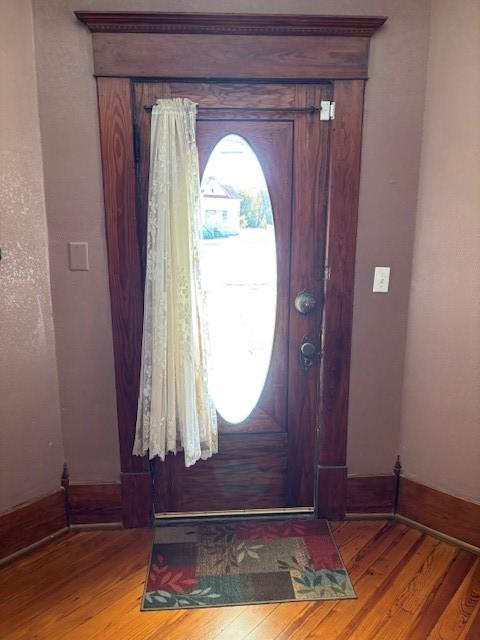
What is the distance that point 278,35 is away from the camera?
6.29 ft

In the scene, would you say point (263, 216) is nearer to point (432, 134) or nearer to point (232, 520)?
point (432, 134)

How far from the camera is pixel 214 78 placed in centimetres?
195

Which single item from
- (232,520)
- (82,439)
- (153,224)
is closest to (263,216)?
(153,224)

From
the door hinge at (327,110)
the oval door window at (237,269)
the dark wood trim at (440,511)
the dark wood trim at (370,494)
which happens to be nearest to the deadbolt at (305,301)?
the oval door window at (237,269)

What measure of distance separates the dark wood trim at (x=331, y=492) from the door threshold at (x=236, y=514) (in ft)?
0.23

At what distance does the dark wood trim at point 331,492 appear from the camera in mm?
2299

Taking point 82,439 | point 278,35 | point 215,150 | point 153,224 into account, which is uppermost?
point 278,35

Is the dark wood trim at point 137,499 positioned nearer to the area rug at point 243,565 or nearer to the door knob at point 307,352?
the area rug at point 243,565

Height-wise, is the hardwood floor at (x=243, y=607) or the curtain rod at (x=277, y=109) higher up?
the curtain rod at (x=277, y=109)

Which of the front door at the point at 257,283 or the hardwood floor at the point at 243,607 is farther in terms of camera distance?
the front door at the point at 257,283

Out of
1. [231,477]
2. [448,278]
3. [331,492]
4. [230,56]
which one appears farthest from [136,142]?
[331,492]

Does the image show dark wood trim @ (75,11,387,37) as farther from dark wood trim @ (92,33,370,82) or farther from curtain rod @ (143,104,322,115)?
curtain rod @ (143,104,322,115)

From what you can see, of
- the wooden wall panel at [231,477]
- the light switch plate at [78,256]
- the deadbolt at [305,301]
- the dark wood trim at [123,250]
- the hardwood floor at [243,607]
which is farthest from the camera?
the wooden wall panel at [231,477]

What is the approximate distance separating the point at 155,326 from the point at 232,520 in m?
1.08
